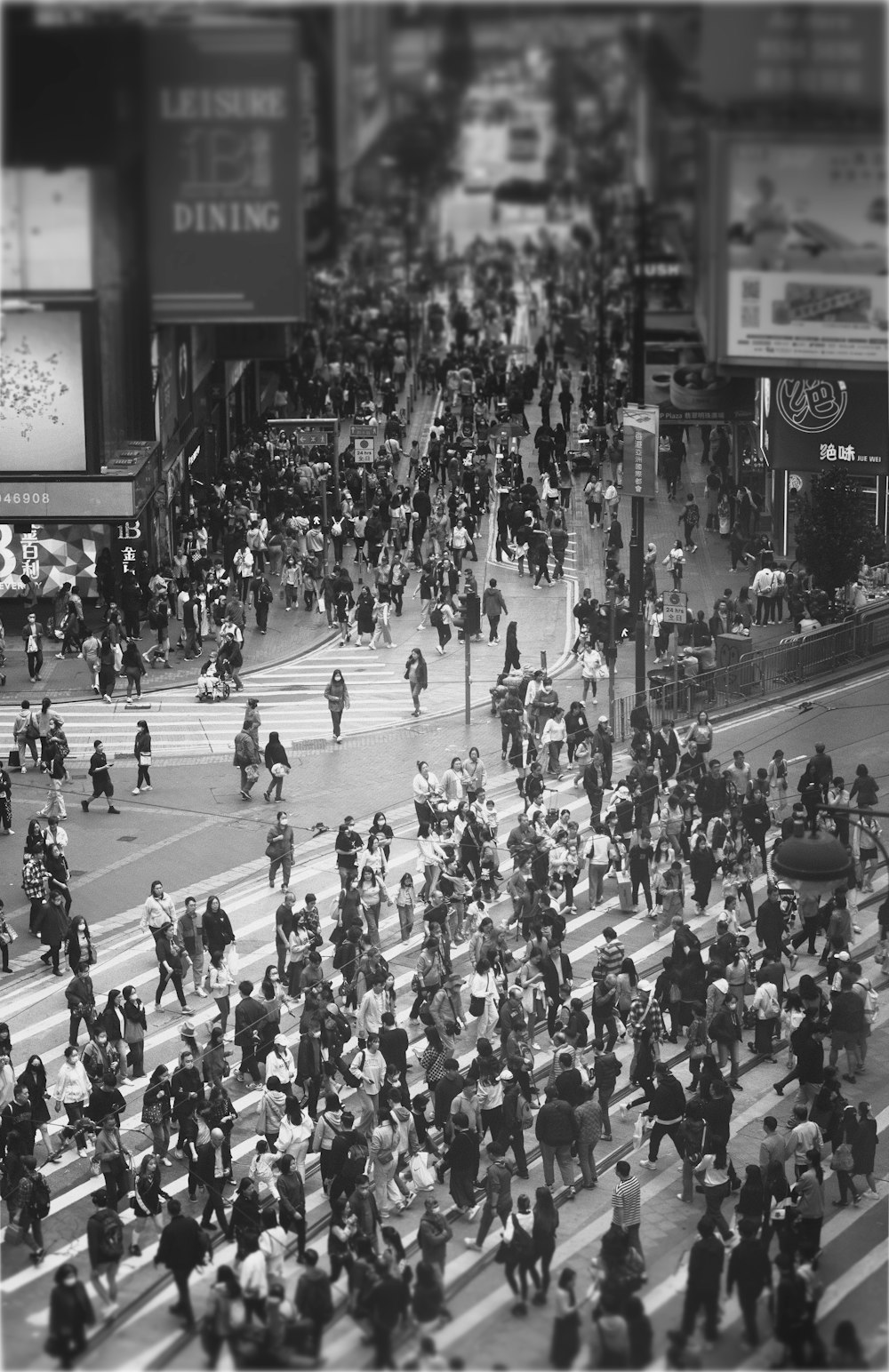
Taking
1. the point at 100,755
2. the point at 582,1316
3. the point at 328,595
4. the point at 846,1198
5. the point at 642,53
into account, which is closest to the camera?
the point at 642,53

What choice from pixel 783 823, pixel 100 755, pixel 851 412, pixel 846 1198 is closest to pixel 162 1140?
pixel 846 1198

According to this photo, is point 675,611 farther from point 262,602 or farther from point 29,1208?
point 29,1208

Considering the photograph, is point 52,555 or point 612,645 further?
point 52,555

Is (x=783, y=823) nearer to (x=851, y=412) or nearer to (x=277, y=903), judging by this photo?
(x=277, y=903)

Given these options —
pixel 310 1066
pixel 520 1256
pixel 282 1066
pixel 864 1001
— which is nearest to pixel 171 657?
pixel 310 1066

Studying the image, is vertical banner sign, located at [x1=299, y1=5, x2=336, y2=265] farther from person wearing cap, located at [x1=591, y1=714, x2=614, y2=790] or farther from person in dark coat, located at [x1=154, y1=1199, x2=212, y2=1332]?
person wearing cap, located at [x1=591, y1=714, x2=614, y2=790]

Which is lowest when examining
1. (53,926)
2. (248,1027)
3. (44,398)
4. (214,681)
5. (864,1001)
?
(248,1027)

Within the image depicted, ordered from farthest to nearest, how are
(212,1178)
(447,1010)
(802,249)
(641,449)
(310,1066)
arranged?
(641,449) → (447,1010) → (310,1066) → (212,1178) → (802,249)
